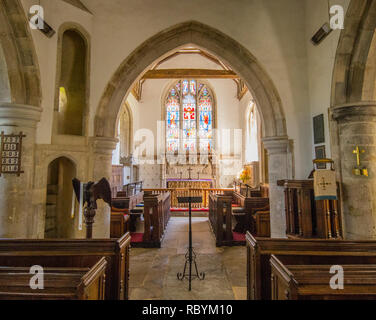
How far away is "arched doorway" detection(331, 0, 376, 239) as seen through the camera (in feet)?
11.3

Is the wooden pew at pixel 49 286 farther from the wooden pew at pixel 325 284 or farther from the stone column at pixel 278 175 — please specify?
the stone column at pixel 278 175

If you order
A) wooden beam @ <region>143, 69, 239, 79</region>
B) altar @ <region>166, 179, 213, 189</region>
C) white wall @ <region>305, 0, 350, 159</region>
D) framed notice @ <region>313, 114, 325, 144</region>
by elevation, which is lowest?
altar @ <region>166, 179, 213, 189</region>

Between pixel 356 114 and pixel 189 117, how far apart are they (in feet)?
33.9

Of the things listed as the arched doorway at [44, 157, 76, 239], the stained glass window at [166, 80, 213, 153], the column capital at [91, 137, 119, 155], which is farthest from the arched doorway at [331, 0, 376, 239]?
the stained glass window at [166, 80, 213, 153]

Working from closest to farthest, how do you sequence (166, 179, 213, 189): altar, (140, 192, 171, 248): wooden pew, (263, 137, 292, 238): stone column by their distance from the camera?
(263, 137, 292, 238): stone column, (140, 192, 171, 248): wooden pew, (166, 179, 213, 189): altar

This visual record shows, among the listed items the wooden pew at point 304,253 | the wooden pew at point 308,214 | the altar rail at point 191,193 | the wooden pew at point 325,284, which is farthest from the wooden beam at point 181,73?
the wooden pew at point 325,284

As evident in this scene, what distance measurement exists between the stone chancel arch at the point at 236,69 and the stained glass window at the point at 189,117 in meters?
8.18

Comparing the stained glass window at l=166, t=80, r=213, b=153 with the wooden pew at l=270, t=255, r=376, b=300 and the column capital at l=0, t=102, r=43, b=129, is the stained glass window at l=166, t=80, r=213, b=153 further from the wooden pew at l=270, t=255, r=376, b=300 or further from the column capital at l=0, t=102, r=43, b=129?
the wooden pew at l=270, t=255, r=376, b=300

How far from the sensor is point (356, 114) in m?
3.57

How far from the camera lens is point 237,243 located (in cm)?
499

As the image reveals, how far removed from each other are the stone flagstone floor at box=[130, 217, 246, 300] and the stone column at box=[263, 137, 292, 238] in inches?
35.6
